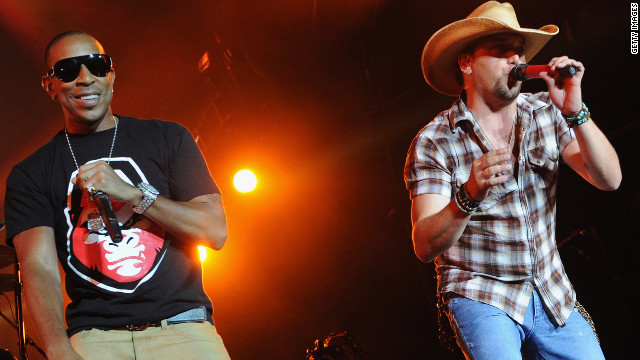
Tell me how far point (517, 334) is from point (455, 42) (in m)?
1.58

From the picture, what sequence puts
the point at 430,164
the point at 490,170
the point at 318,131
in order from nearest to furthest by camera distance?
the point at 490,170
the point at 430,164
the point at 318,131

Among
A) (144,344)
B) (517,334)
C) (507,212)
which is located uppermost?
(507,212)

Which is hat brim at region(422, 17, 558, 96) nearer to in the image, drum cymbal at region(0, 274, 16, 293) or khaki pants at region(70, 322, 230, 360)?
khaki pants at region(70, 322, 230, 360)

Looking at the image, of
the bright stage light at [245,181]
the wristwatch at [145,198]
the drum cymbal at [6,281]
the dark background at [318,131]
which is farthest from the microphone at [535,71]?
the bright stage light at [245,181]

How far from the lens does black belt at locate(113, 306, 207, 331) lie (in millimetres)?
2230

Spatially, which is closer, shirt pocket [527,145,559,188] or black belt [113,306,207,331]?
black belt [113,306,207,331]

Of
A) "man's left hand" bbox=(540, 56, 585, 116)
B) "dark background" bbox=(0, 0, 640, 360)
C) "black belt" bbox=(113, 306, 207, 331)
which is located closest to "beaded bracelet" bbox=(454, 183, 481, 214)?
"man's left hand" bbox=(540, 56, 585, 116)

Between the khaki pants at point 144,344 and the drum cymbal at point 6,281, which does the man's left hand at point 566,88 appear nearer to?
the khaki pants at point 144,344

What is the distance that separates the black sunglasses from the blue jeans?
2014 millimetres

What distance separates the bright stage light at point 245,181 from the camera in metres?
6.89

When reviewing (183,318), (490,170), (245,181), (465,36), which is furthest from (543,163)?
(245,181)

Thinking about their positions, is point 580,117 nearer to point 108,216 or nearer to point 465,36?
point 465,36

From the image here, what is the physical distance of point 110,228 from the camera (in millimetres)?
1998

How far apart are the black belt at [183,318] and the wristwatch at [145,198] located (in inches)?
17.8
